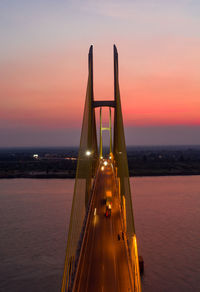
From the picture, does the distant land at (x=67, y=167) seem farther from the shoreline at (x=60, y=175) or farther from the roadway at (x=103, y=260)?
the roadway at (x=103, y=260)

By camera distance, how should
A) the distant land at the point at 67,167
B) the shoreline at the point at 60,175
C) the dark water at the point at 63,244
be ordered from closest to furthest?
the dark water at the point at 63,244
the shoreline at the point at 60,175
the distant land at the point at 67,167

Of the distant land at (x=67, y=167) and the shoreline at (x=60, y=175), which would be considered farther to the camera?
the distant land at (x=67, y=167)

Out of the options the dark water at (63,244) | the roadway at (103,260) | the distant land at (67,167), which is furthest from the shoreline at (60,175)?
the roadway at (103,260)

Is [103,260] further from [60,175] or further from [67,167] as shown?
Result: [67,167]

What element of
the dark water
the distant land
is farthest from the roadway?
the distant land

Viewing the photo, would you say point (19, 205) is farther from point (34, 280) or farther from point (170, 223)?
point (34, 280)

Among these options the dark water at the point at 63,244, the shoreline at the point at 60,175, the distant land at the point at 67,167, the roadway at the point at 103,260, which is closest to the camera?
the roadway at the point at 103,260
